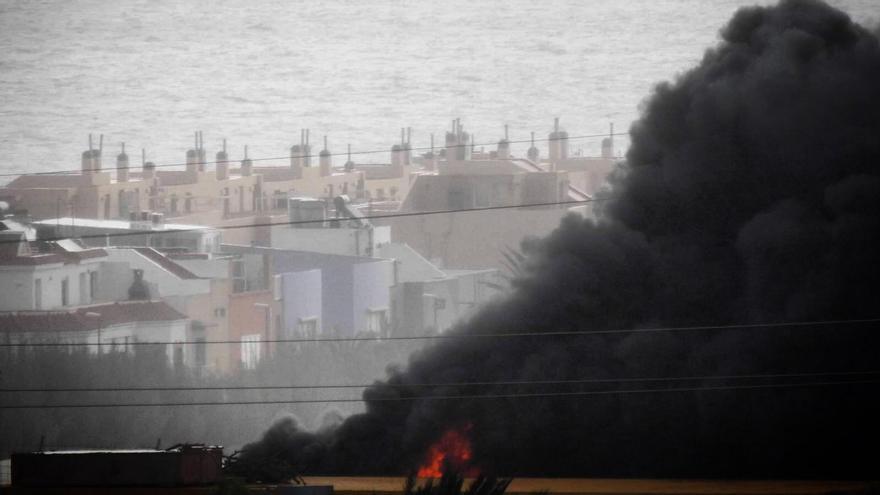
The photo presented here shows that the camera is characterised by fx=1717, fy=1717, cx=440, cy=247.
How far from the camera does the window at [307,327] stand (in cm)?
7506

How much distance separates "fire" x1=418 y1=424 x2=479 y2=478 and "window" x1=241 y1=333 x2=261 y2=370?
38769 millimetres

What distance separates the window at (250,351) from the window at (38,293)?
27.9ft

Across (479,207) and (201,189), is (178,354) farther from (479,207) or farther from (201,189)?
(201,189)

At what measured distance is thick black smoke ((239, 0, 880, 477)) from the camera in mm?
31688

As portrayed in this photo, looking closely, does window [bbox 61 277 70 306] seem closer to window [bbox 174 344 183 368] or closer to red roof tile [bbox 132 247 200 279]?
red roof tile [bbox 132 247 200 279]

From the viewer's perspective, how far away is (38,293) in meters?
71.7

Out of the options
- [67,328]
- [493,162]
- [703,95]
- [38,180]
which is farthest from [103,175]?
[703,95]

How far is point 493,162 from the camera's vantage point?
88.9 metres

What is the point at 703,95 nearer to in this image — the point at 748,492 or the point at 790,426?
the point at 790,426

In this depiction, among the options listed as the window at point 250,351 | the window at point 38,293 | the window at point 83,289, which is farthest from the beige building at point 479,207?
the window at point 38,293

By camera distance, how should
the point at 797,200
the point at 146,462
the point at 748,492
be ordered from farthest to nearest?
the point at 797,200 → the point at 748,492 → the point at 146,462

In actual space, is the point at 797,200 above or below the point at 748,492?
above

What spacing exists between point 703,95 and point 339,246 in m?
41.6

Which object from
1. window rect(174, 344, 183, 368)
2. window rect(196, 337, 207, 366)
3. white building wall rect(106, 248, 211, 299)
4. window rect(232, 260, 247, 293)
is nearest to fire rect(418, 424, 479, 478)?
window rect(174, 344, 183, 368)
